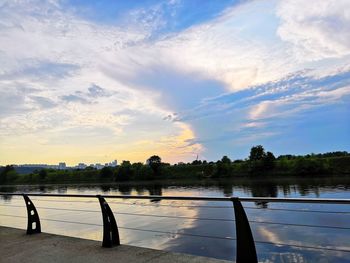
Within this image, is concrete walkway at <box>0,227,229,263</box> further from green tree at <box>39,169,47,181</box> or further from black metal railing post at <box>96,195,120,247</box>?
green tree at <box>39,169,47,181</box>

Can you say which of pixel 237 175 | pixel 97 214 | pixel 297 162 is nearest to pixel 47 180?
pixel 237 175

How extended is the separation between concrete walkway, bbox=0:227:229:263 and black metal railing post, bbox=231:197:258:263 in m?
0.28

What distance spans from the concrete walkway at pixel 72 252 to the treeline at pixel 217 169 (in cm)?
9673

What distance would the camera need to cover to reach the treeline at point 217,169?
314 feet

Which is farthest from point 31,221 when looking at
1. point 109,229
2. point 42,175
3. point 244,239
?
point 42,175

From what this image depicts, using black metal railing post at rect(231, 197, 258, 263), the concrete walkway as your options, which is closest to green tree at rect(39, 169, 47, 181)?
the concrete walkway

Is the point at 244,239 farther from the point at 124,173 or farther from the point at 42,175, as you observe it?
the point at 42,175

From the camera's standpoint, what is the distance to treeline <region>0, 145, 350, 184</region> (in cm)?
9562

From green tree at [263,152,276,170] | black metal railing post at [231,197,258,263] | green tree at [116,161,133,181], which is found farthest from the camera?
green tree at [116,161,133,181]

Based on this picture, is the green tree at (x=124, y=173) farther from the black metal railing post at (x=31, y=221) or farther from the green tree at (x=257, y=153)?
the black metal railing post at (x=31, y=221)

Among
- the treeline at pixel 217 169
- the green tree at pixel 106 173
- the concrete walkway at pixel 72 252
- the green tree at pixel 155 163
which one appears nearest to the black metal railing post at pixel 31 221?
the concrete walkway at pixel 72 252

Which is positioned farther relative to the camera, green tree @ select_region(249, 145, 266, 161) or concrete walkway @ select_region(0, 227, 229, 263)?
green tree @ select_region(249, 145, 266, 161)

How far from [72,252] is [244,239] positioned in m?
2.60

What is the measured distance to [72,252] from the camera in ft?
16.2
